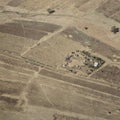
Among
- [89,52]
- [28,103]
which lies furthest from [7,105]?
[89,52]

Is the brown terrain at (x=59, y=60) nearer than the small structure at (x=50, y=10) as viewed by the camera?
Yes

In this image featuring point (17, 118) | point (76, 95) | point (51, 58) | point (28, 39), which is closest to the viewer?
point (17, 118)

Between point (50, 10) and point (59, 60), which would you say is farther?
point (50, 10)

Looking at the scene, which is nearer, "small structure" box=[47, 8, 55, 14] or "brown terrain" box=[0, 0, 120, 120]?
"brown terrain" box=[0, 0, 120, 120]

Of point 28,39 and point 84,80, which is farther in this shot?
point 28,39

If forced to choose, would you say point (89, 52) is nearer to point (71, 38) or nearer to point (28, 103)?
point (71, 38)

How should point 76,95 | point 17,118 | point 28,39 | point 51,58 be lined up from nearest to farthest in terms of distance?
point 17,118
point 76,95
point 51,58
point 28,39

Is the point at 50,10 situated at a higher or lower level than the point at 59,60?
lower
